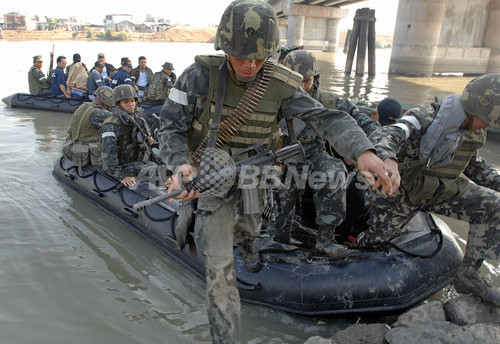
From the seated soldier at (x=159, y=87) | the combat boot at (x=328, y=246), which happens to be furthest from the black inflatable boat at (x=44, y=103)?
the combat boot at (x=328, y=246)

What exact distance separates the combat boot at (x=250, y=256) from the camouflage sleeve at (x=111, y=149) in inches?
94.5

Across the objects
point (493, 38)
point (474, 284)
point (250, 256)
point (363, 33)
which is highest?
point (493, 38)

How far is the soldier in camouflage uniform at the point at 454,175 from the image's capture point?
10.0 ft

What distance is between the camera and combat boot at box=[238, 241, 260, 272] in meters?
3.72

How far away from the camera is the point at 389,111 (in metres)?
4.62

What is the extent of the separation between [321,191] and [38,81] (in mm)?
11795

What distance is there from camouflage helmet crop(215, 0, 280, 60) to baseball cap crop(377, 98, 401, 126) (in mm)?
2527

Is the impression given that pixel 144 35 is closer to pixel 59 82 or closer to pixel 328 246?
pixel 59 82

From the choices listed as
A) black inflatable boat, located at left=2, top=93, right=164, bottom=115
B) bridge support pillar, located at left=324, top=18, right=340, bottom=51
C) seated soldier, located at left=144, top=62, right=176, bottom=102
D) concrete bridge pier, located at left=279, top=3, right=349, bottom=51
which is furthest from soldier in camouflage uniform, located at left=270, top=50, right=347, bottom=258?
bridge support pillar, located at left=324, top=18, right=340, bottom=51

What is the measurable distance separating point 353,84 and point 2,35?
63.2 metres

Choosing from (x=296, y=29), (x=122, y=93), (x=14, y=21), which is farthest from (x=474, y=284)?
(x=14, y=21)

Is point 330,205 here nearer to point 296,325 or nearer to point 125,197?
point 296,325

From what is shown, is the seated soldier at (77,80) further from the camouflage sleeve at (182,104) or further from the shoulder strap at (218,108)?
the shoulder strap at (218,108)

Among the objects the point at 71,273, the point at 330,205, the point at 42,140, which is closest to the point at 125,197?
the point at 71,273
